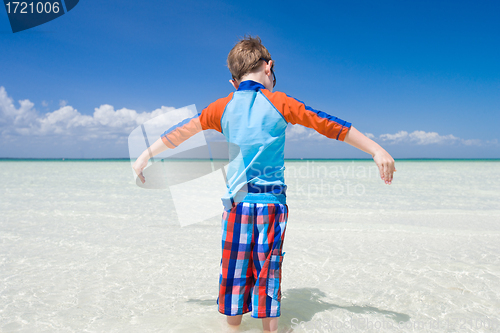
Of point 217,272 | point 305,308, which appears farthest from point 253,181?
point 217,272

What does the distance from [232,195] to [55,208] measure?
5.92 meters

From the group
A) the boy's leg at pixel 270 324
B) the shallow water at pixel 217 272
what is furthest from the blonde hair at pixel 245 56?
the shallow water at pixel 217 272

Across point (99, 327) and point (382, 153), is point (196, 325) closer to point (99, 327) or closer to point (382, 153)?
point (99, 327)

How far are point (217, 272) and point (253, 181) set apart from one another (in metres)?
1.72

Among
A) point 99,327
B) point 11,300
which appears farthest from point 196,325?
point 11,300

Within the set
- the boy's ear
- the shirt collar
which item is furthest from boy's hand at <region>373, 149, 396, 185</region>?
the boy's ear

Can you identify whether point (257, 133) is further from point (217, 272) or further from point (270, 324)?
point (217, 272)

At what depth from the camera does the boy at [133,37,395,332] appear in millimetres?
1533

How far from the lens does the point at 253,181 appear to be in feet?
5.14

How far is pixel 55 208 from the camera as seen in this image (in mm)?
6035

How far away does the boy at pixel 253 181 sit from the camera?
5.03ft

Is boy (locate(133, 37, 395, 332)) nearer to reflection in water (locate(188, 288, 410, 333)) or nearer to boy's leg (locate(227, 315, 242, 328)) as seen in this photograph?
boy's leg (locate(227, 315, 242, 328))

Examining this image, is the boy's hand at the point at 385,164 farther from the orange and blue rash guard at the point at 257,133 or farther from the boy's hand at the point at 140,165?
the boy's hand at the point at 140,165

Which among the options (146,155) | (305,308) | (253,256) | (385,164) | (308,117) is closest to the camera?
(385,164)
